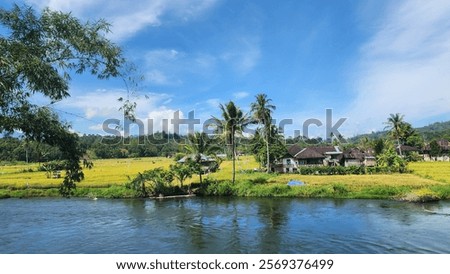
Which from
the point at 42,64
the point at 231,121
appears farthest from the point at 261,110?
the point at 42,64

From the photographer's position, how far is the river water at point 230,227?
1552 centimetres

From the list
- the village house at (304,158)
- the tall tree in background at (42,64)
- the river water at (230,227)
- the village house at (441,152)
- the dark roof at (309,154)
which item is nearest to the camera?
the tall tree in background at (42,64)

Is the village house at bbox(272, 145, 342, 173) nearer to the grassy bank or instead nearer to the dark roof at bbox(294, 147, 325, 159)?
the dark roof at bbox(294, 147, 325, 159)

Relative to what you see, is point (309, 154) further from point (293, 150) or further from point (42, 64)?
point (42, 64)

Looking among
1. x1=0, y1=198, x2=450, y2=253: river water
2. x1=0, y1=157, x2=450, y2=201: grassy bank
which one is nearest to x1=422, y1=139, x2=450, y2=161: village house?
x1=0, y1=157, x2=450, y2=201: grassy bank

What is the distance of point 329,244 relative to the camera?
1546 cm

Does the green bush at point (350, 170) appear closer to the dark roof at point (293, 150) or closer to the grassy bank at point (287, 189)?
the grassy bank at point (287, 189)

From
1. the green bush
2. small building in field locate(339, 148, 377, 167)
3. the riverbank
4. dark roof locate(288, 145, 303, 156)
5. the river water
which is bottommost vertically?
the river water

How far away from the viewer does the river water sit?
50.9ft

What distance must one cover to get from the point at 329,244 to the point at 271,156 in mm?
32893

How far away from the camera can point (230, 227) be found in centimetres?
1942

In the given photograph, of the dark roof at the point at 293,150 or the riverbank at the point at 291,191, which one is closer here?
the riverbank at the point at 291,191

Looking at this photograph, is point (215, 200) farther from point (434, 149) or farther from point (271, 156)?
point (434, 149)

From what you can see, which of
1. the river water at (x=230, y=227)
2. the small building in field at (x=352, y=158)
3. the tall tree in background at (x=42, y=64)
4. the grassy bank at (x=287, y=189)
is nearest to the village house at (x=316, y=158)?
the small building in field at (x=352, y=158)
